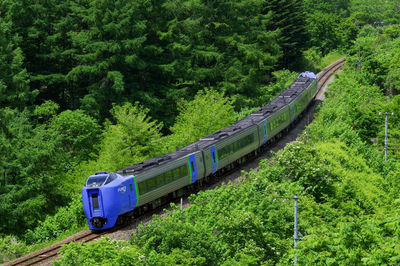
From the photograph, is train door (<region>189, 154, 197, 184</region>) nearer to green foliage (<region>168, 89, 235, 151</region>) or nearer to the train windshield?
the train windshield

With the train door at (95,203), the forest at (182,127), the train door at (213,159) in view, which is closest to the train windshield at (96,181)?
the train door at (95,203)

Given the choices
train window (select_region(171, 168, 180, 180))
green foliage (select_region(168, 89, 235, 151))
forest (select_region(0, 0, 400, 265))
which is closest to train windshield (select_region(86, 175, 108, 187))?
forest (select_region(0, 0, 400, 265))

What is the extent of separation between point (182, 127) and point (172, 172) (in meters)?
16.7

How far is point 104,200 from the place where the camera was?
27250 millimetres

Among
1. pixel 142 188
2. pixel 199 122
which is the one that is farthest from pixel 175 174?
pixel 199 122

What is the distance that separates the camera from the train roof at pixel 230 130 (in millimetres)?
30833

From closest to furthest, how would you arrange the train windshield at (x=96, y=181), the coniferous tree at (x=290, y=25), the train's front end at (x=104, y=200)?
the train's front end at (x=104, y=200) → the train windshield at (x=96, y=181) → the coniferous tree at (x=290, y=25)

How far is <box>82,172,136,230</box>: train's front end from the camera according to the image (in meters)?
27.3

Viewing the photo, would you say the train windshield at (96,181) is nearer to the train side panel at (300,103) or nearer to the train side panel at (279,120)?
the train side panel at (279,120)

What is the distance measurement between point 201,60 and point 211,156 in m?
33.7

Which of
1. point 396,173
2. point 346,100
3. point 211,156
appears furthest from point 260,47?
point 211,156

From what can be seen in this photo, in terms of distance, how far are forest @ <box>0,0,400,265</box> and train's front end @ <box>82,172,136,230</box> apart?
3249mm

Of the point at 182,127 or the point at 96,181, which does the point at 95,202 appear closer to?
the point at 96,181

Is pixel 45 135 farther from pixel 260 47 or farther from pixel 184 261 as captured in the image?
pixel 260 47
